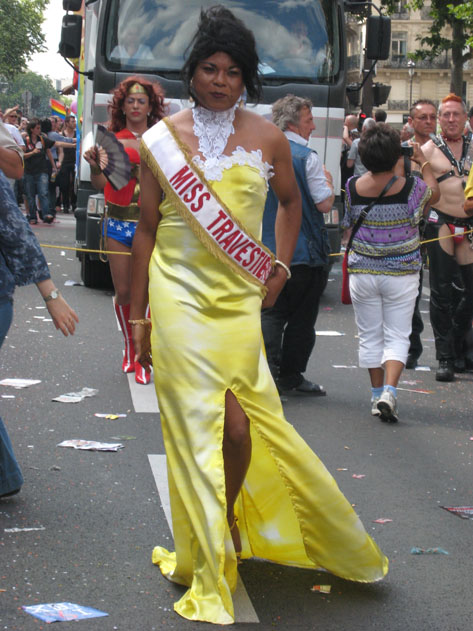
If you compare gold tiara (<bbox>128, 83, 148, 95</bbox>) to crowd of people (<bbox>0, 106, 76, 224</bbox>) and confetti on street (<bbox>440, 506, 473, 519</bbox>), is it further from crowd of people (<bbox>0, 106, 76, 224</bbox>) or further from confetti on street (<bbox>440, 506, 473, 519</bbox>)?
crowd of people (<bbox>0, 106, 76, 224</bbox>)

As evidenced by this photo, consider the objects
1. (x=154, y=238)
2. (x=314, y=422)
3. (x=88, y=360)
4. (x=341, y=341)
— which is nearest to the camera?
(x=154, y=238)

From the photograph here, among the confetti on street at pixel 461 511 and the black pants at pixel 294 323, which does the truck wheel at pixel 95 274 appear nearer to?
the black pants at pixel 294 323

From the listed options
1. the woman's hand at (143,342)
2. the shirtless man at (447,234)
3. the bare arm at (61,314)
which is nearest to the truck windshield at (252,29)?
the shirtless man at (447,234)

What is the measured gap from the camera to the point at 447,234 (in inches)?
360

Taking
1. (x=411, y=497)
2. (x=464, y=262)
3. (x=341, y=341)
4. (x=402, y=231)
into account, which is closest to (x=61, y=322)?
(x=411, y=497)

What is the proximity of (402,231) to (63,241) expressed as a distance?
12984 mm

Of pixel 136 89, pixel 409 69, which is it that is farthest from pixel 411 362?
pixel 409 69

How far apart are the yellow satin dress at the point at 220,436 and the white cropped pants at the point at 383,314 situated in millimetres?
3419

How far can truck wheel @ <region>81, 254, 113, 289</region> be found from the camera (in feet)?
44.3

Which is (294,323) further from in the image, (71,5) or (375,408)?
(71,5)

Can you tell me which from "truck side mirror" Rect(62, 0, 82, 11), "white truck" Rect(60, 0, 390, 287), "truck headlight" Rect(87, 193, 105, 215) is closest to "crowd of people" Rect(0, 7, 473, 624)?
"white truck" Rect(60, 0, 390, 287)

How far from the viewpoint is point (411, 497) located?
558 cm

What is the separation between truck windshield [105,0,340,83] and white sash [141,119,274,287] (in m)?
8.05

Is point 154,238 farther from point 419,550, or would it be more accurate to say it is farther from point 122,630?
point 419,550
